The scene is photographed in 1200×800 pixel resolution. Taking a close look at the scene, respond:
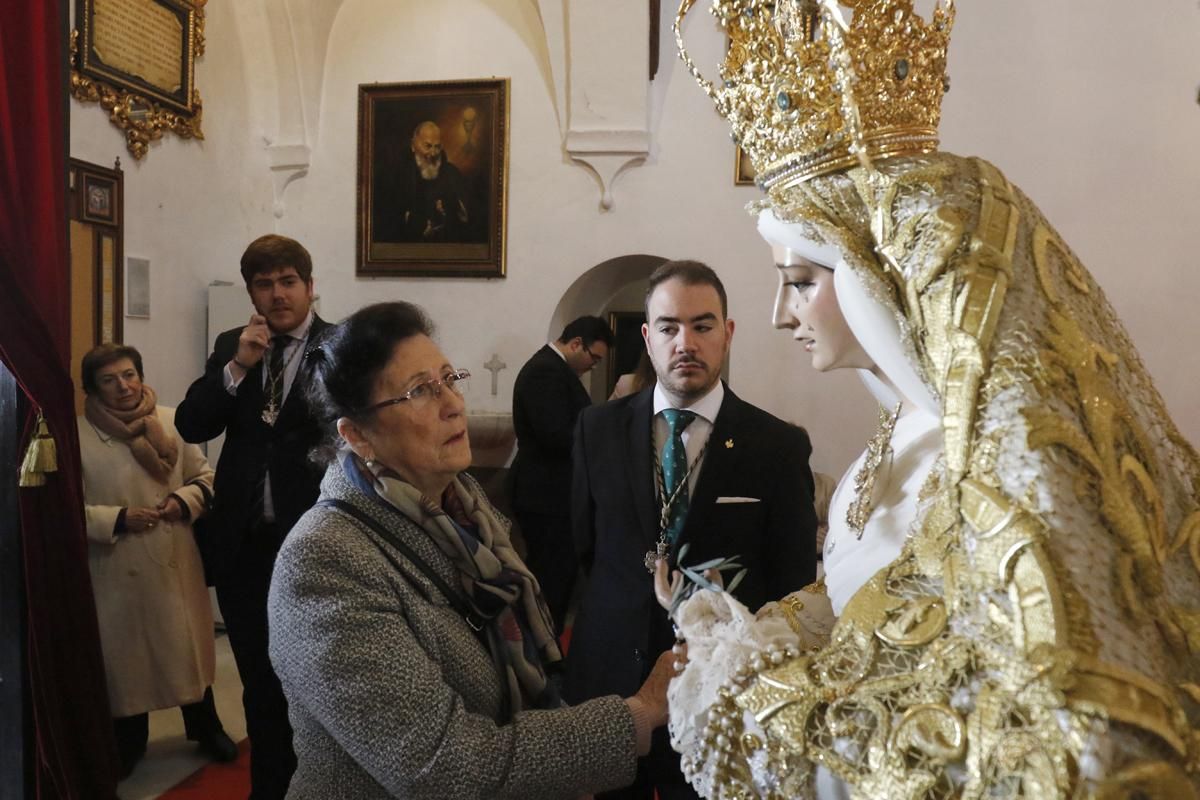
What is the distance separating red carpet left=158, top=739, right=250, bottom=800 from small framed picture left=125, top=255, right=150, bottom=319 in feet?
10.1

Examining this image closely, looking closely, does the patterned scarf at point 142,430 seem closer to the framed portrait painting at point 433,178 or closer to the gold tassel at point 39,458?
the gold tassel at point 39,458

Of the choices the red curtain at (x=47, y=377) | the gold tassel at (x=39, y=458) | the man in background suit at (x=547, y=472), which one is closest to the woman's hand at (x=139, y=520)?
the red curtain at (x=47, y=377)

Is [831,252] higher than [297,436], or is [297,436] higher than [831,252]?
[831,252]

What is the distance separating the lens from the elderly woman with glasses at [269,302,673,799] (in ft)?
4.72

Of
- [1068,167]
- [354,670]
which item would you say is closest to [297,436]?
[354,670]

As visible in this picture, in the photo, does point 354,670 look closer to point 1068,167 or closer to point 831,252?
point 831,252

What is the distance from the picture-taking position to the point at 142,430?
3.76 m

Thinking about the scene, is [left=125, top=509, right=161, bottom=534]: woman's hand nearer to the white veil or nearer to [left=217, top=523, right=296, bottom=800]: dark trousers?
[left=217, top=523, right=296, bottom=800]: dark trousers

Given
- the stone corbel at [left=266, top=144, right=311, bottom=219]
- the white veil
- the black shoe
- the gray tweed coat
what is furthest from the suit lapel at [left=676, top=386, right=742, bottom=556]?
the stone corbel at [left=266, top=144, right=311, bottom=219]

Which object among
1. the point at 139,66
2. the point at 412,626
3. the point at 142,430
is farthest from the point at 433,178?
the point at 412,626

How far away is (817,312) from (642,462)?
1039mm

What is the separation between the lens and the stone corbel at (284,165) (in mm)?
7164

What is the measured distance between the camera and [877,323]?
4.07 feet

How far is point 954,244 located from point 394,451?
1.11 m
